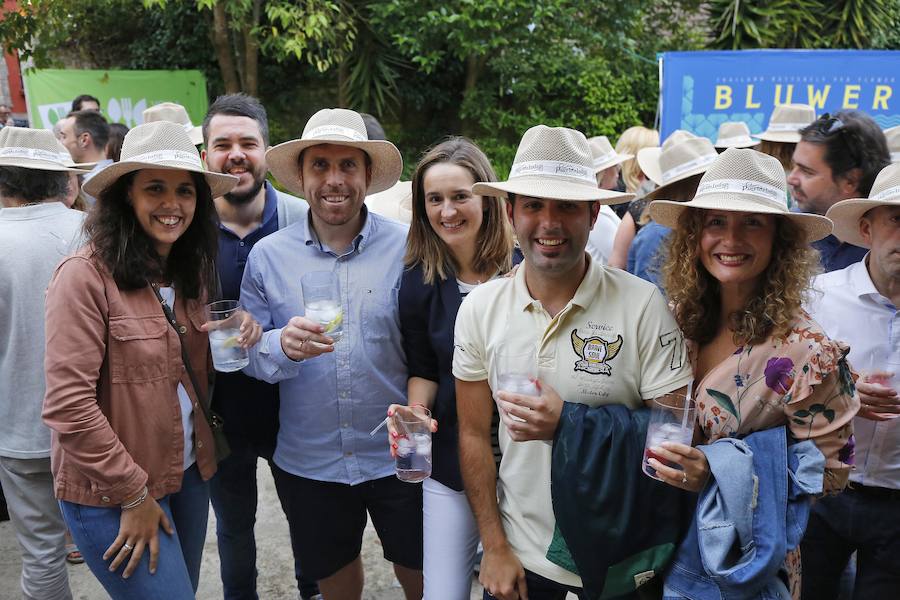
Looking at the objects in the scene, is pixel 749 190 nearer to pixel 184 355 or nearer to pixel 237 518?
pixel 184 355

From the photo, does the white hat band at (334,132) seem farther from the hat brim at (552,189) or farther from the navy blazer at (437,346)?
the hat brim at (552,189)

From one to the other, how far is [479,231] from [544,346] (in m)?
0.84

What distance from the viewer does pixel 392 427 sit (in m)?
2.44

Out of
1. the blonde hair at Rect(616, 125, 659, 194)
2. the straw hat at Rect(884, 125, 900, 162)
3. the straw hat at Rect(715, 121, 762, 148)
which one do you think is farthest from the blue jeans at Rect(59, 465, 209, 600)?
the straw hat at Rect(715, 121, 762, 148)

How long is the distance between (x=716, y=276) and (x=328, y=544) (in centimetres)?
197

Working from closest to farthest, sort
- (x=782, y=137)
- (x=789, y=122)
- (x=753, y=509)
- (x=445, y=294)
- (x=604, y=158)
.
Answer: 1. (x=753, y=509)
2. (x=445, y=294)
3. (x=782, y=137)
4. (x=789, y=122)
5. (x=604, y=158)

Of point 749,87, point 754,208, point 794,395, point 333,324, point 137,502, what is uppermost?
point 749,87

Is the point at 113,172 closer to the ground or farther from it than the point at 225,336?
farther from it

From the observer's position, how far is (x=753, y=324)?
6.64ft

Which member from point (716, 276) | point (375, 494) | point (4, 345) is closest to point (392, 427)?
point (375, 494)

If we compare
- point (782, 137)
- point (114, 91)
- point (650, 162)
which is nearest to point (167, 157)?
point (650, 162)

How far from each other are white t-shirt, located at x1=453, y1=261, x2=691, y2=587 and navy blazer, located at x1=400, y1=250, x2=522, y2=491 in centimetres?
30

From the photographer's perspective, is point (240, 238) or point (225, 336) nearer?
point (225, 336)

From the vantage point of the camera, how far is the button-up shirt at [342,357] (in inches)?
112
